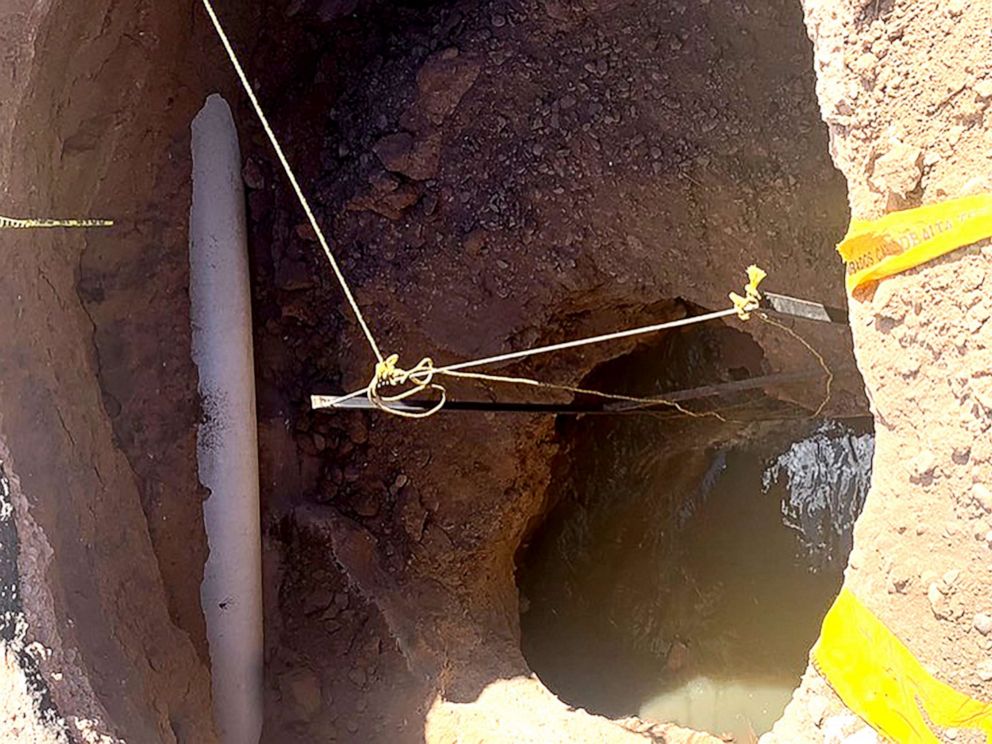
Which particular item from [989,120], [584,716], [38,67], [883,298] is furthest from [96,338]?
[989,120]

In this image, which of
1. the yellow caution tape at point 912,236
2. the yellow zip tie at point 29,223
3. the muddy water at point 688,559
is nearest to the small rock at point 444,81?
the yellow zip tie at point 29,223

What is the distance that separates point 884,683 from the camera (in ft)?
7.29

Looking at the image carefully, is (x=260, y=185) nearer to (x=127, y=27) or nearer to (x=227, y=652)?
(x=127, y=27)

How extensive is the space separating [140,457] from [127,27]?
1.43 meters

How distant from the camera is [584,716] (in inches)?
134

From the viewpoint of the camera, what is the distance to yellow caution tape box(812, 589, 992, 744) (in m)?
Answer: 2.10

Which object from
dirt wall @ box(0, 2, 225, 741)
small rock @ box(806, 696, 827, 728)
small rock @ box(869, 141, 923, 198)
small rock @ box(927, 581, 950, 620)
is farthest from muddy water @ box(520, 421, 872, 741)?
small rock @ box(869, 141, 923, 198)

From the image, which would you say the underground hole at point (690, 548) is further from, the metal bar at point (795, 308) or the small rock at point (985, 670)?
the small rock at point (985, 670)

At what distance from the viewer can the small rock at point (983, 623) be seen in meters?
2.05

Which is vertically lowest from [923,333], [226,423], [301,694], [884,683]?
[301,694]

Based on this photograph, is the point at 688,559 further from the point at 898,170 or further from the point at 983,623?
the point at 898,170

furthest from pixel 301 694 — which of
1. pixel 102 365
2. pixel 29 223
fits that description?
pixel 29 223

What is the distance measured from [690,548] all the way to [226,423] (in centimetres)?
239

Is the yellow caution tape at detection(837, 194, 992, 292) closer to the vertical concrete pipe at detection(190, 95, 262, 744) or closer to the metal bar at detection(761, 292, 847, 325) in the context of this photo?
the metal bar at detection(761, 292, 847, 325)
